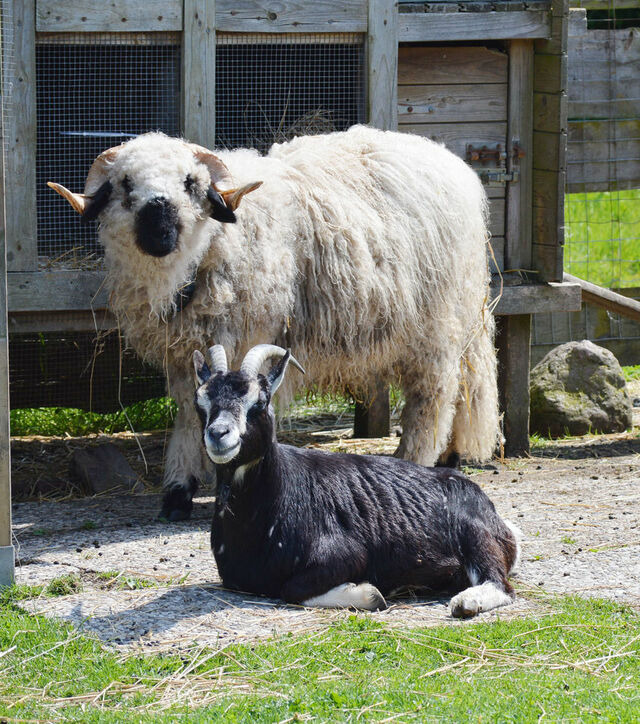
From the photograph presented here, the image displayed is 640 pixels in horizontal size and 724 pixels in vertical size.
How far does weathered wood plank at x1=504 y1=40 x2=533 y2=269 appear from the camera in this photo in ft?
29.9

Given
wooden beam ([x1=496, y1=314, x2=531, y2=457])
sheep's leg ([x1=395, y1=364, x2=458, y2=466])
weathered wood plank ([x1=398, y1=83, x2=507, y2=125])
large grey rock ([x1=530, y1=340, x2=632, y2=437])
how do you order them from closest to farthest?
sheep's leg ([x1=395, y1=364, x2=458, y2=466]), weathered wood plank ([x1=398, y1=83, x2=507, y2=125]), wooden beam ([x1=496, y1=314, x2=531, y2=457]), large grey rock ([x1=530, y1=340, x2=632, y2=437])

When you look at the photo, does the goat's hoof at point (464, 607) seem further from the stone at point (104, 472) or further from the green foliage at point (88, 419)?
the green foliage at point (88, 419)

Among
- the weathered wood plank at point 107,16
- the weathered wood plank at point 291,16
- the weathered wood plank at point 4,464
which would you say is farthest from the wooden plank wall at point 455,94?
the weathered wood plank at point 4,464

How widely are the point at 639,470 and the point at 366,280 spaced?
9.05 ft

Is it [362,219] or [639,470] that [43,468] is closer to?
[362,219]

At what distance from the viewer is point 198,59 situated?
7.93 meters

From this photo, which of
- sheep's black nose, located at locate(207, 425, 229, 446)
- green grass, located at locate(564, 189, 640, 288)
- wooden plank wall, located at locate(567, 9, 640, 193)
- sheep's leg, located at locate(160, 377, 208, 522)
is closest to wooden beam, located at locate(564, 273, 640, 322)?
wooden plank wall, located at locate(567, 9, 640, 193)

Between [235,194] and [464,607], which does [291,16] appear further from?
[464,607]

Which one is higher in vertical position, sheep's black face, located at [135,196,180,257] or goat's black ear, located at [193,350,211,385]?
sheep's black face, located at [135,196,180,257]

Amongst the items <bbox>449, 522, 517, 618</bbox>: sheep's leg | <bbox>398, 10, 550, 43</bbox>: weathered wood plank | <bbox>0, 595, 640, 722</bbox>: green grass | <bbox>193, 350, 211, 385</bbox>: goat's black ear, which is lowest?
<bbox>0, 595, 640, 722</bbox>: green grass

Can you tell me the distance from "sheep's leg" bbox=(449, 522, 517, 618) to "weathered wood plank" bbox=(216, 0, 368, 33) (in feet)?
14.3

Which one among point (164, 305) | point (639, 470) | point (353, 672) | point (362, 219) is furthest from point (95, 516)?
point (639, 470)

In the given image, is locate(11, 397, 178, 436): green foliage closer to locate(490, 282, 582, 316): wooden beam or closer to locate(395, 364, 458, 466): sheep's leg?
locate(395, 364, 458, 466): sheep's leg

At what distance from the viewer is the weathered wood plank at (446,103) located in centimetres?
904
